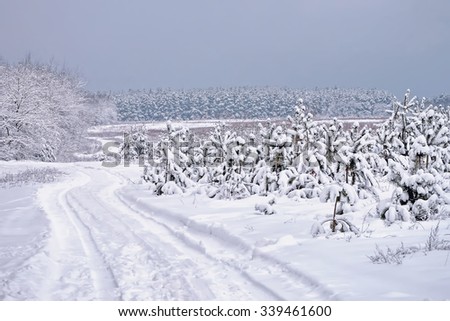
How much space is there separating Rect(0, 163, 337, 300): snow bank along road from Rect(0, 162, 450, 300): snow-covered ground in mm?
17

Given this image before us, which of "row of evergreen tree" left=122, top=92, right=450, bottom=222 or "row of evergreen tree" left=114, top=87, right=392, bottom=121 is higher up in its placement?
"row of evergreen tree" left=114, top=87, right=392, bottom=121

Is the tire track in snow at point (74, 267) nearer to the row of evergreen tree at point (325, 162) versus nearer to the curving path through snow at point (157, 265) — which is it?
the curving path through snow at point (157, 265)

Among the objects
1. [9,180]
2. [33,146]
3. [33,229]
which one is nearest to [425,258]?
[33,229]

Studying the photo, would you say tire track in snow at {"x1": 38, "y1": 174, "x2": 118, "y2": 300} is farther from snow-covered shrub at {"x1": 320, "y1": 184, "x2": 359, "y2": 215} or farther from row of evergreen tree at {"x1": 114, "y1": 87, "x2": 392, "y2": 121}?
row of evergreen tree at {"x1": 114, "y1": 87, "x2": 392, "y2": 121}

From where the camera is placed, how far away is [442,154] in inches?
692

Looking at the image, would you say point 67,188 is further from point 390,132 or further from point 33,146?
point 33,146

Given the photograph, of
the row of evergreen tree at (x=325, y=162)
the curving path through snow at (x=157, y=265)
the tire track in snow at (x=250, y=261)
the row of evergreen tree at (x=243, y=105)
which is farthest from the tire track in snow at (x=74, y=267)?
the row of evergreen tree at (x=243, y=105)

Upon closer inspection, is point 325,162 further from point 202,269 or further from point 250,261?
point 202,269

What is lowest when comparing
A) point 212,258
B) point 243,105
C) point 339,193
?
point 212,258

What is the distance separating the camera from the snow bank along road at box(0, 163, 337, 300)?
582 cm

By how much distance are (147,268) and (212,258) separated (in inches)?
51.8

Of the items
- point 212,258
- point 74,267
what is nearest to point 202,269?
point 212,258

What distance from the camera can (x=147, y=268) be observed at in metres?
7.15

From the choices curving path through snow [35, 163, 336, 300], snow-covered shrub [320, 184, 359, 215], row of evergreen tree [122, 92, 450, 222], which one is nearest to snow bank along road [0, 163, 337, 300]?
curving path through snow [35, 163, 336, 300]
